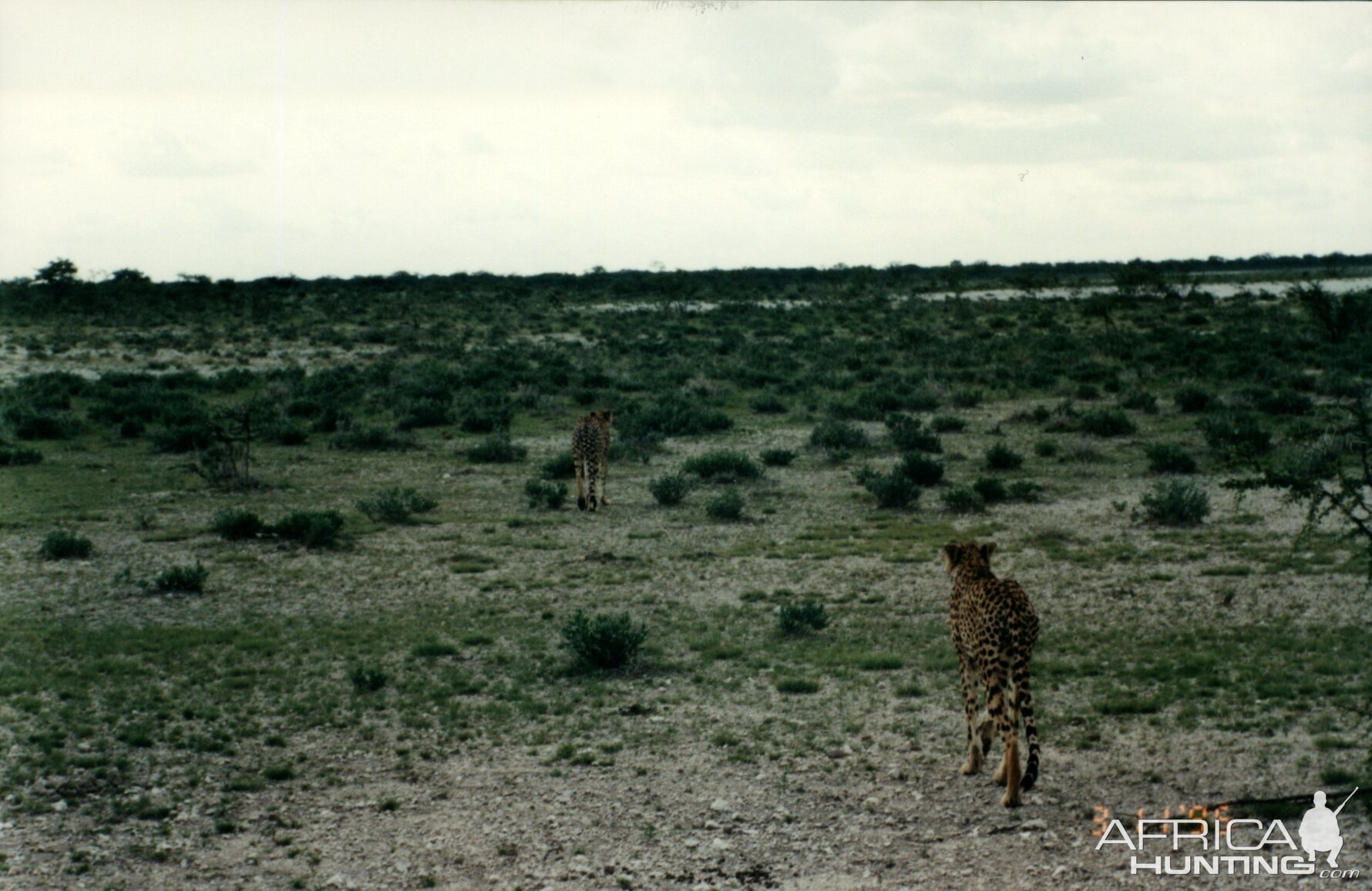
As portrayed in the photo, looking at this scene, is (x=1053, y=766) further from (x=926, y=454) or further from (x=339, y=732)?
(x=926, y=454)

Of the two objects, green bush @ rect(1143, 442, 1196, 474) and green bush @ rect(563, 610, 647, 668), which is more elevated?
green bush @ rect(1143, 442, 1196, 474)

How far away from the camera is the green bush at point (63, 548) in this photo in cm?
1591

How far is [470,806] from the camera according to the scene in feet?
28.4

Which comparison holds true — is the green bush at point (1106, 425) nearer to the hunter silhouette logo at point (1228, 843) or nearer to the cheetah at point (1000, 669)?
the cheetah at point (1000, 669)

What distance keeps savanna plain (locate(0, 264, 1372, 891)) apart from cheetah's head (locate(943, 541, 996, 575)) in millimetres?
1276

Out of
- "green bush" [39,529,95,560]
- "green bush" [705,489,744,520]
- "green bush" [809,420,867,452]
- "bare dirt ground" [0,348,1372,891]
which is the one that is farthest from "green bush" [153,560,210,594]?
Answer: "green bush" [809,420,867,452]

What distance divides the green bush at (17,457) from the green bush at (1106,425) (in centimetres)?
1940

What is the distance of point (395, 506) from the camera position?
728 inches

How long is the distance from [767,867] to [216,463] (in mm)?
16419

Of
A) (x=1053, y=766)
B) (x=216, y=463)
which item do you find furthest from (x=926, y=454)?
(x=1053, y=766)

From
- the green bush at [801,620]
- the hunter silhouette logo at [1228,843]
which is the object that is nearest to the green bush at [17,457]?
the green bush at [801,620]

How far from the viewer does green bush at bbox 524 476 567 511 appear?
64.7 feet

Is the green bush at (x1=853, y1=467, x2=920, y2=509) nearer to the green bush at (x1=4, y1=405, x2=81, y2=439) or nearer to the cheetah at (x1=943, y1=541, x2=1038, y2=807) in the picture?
the cheetah at (x1=943, y1=541, x2=1038, y2=807)

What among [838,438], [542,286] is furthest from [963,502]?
[542,286]
